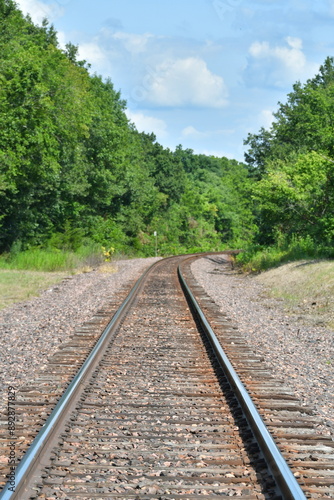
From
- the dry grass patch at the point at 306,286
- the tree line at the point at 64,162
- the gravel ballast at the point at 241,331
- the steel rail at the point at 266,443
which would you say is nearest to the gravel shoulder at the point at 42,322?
the gravel ballast at the point at 241,331

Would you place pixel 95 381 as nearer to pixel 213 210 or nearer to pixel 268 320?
pixel 268 320

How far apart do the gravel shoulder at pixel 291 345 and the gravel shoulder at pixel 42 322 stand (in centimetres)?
322

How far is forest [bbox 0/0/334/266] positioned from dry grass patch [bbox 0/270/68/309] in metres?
3.90

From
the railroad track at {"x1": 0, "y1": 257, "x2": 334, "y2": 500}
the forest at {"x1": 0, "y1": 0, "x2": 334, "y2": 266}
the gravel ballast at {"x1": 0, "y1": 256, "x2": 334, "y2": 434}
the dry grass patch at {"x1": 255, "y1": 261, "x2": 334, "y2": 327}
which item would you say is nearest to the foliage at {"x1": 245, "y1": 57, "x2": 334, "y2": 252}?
the forest at {"x1": 0, "y1": 0, "x2": 334, "y2": 266}

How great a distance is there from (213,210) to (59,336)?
3019 inches

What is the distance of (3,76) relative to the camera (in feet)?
68.8

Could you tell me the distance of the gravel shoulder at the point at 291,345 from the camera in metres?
6.49

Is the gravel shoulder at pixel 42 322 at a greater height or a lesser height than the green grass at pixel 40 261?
lesser

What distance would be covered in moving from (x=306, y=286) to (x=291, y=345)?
7.80m

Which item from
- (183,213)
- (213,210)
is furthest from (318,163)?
(213,210)

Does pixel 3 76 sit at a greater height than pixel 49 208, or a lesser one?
greater

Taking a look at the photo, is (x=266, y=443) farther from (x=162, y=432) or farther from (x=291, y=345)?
(x=291, y=345)

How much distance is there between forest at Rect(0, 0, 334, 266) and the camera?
22250mm

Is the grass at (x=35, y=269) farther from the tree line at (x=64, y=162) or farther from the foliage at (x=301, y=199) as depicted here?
the foliage at (x=301, y=199)
